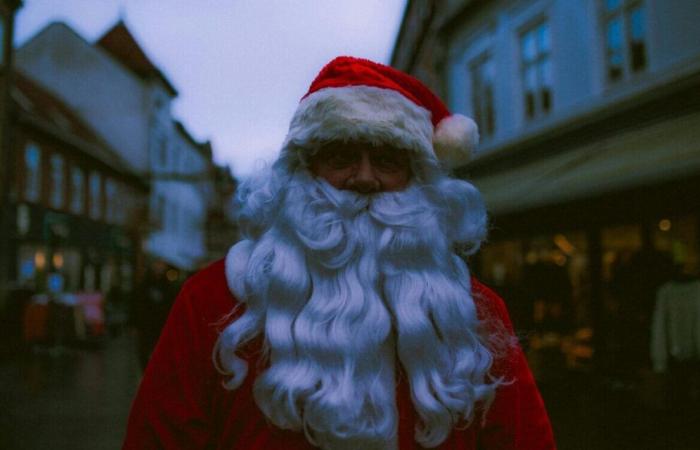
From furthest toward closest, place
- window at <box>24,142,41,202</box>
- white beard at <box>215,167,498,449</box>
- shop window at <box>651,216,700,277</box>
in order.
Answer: window at <box>24,142,41,202</box> < shop window at <box>651,216,700,277</box> < white beard at <box>215,167,498,449</box>

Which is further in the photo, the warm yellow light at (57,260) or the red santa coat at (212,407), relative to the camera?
the warm yellow light at (57,260)

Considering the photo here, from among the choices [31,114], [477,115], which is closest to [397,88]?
[477,115]

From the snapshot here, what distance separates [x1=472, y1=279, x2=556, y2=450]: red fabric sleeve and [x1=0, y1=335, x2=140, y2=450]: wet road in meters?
4.95

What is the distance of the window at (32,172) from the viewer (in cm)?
2044

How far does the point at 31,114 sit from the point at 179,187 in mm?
19236

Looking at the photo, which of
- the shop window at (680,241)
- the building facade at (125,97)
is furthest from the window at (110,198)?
the shop window at (680,241)

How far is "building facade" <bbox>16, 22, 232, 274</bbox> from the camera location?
29594 millimetres

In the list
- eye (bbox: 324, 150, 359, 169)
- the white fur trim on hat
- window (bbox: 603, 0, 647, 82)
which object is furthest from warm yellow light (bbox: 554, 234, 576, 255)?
eye (bbox: 324, 150, 359, 169)

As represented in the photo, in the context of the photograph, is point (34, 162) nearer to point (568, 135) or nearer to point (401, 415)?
point (568, 135)

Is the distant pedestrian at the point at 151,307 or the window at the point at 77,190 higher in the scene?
the window at the point at 77,190

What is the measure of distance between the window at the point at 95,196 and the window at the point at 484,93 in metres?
16.8

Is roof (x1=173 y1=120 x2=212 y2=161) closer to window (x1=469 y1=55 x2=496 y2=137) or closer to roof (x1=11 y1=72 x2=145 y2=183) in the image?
roof (x1=11 y1=72 x2=145 y2=183)

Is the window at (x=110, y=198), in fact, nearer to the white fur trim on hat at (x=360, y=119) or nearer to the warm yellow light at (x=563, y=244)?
Result: the warm yellow light at (x=563, y=244)

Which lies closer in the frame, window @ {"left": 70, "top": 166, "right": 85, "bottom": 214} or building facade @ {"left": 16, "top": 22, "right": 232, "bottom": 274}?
window @ {"left": 70, "top": 166, "right": 85, "bottom": 214}
